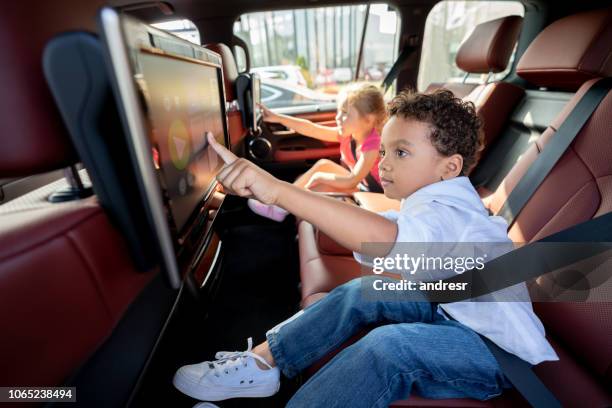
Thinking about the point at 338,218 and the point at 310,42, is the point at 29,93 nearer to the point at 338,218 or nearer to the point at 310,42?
the point at 338,218

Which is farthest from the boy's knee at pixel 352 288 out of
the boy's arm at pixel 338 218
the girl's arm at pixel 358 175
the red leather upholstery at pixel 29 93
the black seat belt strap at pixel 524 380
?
the girl's arm at pixel 358 175

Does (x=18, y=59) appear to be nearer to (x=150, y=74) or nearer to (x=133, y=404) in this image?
(x=150, y=74)

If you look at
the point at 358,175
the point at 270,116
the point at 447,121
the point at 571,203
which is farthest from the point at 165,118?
the point at 270,116

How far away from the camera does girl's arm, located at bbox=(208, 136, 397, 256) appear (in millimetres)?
733

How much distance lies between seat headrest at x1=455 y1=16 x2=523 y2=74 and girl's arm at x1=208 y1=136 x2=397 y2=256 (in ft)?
4.88

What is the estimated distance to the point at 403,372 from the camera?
0.76 m

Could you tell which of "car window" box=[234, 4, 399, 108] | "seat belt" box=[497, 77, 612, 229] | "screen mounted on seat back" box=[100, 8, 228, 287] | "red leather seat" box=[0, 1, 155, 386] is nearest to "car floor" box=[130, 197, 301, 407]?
"red leather seat" box=[0, 1, 155, 386]

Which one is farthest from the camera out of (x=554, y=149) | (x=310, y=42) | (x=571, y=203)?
(x=310, y=42)

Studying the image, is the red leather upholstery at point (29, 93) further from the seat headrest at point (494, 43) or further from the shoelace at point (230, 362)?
the seat headrest at point (494, 43)

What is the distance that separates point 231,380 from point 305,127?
5.83 ft

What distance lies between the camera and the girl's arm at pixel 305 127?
230cm

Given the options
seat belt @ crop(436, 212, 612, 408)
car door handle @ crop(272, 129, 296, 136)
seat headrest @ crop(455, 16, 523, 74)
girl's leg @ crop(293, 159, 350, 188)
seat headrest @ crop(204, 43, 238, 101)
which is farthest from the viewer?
car door handle @ crop(272, 129, 296, 136)

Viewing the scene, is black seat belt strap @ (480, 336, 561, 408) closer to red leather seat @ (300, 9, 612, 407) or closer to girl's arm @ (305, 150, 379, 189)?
red leather seat @ (300, 9, 612, 407)

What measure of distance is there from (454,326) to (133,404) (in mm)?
724
